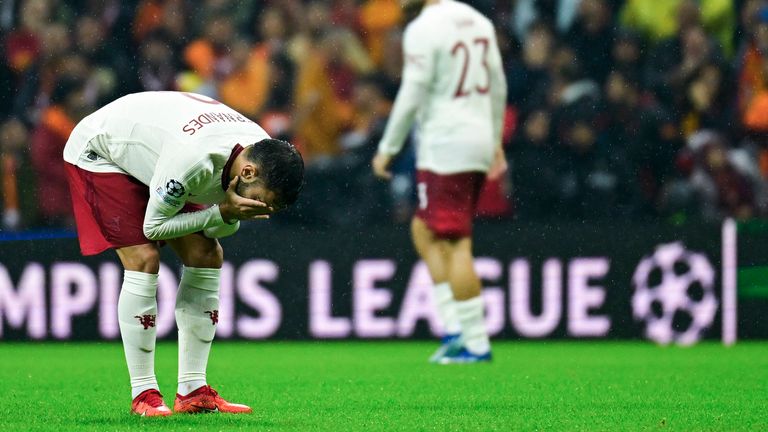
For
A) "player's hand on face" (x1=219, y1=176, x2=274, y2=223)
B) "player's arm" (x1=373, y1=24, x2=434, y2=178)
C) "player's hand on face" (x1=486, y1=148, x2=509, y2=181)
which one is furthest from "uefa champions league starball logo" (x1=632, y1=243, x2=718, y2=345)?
"player's hand on face" (x1=219, y1=176, x2=274, y2=223)

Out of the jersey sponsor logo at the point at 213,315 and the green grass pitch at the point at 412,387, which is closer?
the green grass pitch at the point at 412,387

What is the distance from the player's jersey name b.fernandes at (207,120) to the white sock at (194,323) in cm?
61

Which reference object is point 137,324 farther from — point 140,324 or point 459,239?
point 459,239

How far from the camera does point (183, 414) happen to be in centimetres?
566

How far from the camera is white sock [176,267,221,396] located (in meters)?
5.74

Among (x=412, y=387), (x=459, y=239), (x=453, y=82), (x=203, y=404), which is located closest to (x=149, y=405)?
(x=203, y=404)

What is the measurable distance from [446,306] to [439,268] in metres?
0.23

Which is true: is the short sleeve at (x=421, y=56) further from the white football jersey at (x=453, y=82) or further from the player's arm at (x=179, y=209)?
the player's arm at (x=179, y=209)

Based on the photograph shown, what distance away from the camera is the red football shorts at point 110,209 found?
5.64 meters

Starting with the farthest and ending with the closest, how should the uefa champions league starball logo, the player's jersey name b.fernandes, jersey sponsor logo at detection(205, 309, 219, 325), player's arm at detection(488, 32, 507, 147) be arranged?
the uefa champions league starball logo
player's arm at detection(488, 32, 507, 147)
jersey sponsor logo at detection(205, 309, 219, 325)
the player's jersey name b.fernandes

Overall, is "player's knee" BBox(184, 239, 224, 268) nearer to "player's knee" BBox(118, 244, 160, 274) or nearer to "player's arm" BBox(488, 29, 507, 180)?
"player's knee" BBox(118, 244, 160, 274)

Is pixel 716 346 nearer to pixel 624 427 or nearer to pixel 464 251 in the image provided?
pixel 464 251

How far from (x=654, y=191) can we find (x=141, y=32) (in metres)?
4.44

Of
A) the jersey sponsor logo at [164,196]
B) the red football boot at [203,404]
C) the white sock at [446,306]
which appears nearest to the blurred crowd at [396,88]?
the white sock at [446,306]
